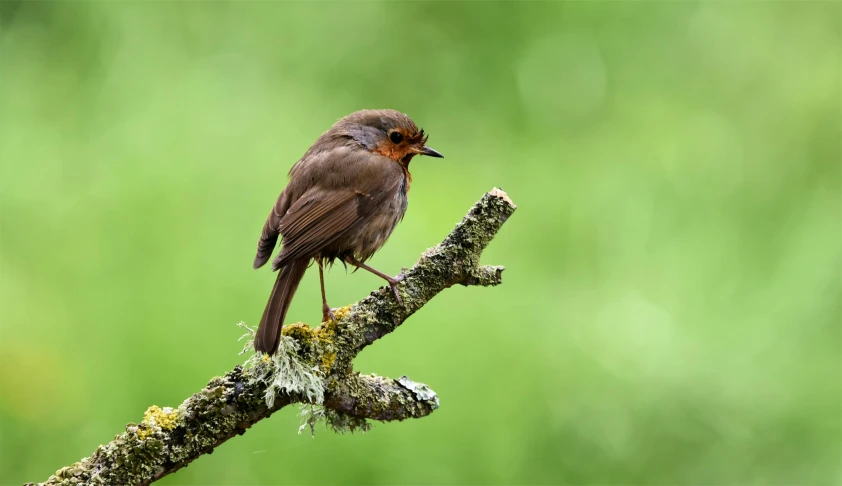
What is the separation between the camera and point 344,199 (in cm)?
324

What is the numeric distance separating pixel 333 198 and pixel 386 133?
1.51ft

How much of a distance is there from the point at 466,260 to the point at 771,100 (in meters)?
3.91

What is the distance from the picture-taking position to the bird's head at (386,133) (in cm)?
352

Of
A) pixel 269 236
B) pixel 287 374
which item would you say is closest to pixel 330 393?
pixel 287 374

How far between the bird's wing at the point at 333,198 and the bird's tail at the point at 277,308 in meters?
0.04

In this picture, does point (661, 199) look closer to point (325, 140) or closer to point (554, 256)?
point (554, 256)

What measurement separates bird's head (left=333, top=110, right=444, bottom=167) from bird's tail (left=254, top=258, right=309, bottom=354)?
69 cm

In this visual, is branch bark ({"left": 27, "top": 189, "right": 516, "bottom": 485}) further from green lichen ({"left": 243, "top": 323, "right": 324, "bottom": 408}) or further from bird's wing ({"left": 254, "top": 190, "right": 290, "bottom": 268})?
bird's wing ({"left": 254, "top": 190, "right": 290, "bottom": 268})

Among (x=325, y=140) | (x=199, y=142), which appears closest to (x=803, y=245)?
(x=325, y=140)

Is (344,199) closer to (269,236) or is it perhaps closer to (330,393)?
(269,236)

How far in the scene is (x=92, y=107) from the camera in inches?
221

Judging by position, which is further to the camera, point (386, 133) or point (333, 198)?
point (386, 133)

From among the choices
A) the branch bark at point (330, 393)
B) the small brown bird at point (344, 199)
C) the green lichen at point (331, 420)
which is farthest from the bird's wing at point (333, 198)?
the green lichen at point (331, 420)

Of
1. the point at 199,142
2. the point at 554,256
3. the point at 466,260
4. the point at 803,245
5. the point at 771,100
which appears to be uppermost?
the point at 199,142
